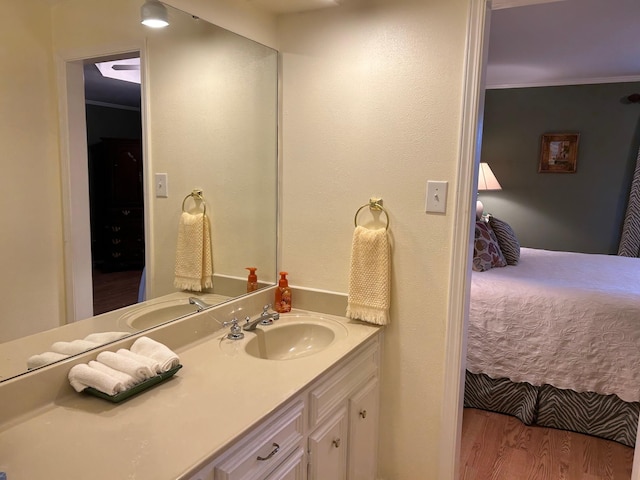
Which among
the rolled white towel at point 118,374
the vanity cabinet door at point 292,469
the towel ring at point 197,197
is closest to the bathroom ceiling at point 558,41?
the towel ring at point 197,197

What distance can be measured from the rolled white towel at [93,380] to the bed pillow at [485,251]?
2475 millimetres

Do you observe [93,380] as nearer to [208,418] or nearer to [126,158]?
[208,418]

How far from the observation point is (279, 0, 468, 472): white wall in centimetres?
172

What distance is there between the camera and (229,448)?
106 centimetres

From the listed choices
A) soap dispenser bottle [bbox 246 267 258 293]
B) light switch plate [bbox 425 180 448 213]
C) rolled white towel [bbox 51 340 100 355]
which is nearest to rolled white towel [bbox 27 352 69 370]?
rolled white towel [bbox 51 340 100 355]

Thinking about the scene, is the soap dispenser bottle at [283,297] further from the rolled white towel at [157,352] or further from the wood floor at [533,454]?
the wood floor at [533,454]

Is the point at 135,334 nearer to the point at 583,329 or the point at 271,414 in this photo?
the point at 271,414

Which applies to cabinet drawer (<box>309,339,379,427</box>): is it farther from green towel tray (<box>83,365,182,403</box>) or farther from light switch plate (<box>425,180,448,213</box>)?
light switch plate (<box>425,180,448,213</box>)

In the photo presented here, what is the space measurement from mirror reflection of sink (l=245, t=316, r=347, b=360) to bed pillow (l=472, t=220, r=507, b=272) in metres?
1.59

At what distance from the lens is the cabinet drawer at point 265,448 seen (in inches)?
42.5

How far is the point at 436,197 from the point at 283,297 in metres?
0.78

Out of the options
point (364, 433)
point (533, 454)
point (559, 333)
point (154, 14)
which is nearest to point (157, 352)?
point (364, 433)

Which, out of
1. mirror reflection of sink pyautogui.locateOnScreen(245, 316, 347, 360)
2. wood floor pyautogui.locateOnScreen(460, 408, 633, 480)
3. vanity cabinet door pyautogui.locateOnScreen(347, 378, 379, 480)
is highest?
mirror reflection of sink pyautogui.locateOnScreen(245, 316, 347, 360)

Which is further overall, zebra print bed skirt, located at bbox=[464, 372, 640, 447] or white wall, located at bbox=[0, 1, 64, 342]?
zebra print bed skirt, located at bbox=[464, 372, 640, 447]
